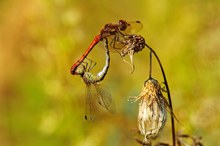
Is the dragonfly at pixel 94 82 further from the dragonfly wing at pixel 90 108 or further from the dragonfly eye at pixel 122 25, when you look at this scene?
the dragonfly eye at pixel 122 25

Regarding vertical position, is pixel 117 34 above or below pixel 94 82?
above

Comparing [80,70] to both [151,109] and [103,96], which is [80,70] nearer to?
[103,96]

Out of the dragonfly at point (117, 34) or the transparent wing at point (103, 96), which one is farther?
the transparent wing at point (103, 96)

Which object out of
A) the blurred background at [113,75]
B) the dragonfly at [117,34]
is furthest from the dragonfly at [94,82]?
the blurred background at [113,75]

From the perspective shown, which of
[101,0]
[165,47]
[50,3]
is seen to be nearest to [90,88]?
[50,3]

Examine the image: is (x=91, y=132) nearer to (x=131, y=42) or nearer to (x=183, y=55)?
(x=183, y=55)

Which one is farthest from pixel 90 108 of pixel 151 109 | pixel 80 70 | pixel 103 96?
pixel 151 109
